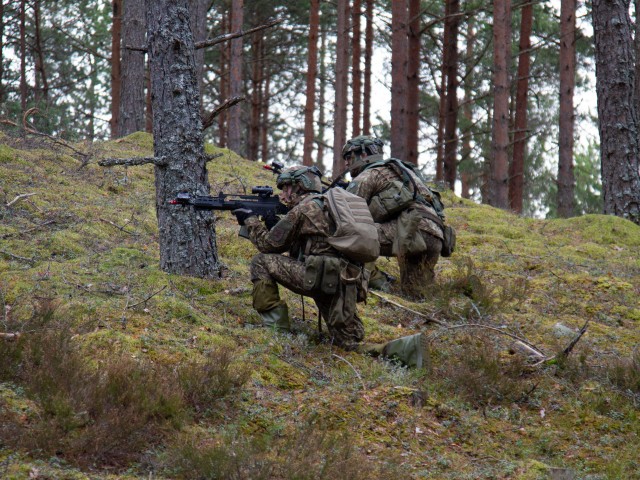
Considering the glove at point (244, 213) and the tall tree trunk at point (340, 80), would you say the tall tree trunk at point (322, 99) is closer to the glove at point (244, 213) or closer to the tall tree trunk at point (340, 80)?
the tall tree trunk at point (340, 80)

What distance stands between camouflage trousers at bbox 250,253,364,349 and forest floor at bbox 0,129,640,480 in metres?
0.21

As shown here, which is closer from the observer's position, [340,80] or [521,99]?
[340,80]

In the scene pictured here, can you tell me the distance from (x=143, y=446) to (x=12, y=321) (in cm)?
163

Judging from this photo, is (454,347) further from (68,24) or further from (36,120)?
(68,24)

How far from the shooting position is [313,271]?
6.62 meters

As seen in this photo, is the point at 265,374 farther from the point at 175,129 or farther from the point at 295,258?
the point at 175,129

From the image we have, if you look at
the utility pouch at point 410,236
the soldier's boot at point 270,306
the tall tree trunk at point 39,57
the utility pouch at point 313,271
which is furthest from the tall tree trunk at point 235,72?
the utility pouch at point 313,271

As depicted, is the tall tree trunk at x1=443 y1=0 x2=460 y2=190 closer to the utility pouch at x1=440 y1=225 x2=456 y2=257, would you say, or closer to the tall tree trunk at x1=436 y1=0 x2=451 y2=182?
the tall tree trunk at x1=436 y1=0 x2=451 y2=182

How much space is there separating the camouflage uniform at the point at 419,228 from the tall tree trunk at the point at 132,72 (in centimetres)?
976

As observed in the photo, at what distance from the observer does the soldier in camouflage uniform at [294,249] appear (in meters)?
6.75

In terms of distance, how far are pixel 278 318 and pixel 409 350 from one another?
4.24ft

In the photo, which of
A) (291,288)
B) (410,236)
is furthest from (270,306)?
(410,236)

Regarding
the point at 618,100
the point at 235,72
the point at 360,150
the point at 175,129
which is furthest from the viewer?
the point at 235,72

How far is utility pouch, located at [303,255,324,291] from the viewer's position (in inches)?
260
